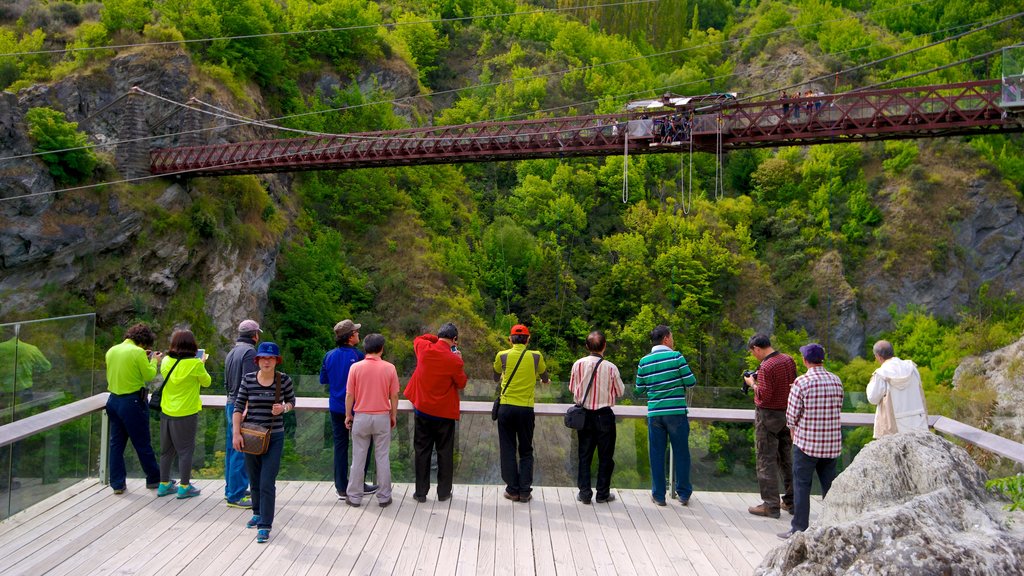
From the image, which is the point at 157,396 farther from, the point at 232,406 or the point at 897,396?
the point at 897,396

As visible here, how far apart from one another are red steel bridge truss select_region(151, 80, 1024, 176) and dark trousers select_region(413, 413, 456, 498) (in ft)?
57.2

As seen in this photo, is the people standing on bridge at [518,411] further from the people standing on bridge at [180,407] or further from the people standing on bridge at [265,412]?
the people standing on bridge at [180,407]

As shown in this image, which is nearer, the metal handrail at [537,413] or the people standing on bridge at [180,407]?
the metal handrail at [537,413]

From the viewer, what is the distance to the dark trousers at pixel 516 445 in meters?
6.34

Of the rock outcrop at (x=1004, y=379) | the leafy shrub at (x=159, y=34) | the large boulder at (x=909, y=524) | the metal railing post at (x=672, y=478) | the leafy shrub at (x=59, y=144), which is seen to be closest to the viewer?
the large boulder at (x=909, y=524)

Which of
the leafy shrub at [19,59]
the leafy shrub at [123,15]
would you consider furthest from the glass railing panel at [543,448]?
the leafy shrub at [123,15]

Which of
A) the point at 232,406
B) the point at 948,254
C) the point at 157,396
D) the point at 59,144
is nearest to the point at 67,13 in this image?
the point at 59,144

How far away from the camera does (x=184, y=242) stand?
24.8 metres

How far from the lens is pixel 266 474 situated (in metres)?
5.52

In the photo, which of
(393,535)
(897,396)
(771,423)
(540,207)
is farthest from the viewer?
(540,207)

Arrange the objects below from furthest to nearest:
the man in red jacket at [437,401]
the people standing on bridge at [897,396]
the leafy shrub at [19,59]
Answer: the leafy shrub at [19,59] → the man in red jacket at [437,401] → the people standing on bridge at [897,396]

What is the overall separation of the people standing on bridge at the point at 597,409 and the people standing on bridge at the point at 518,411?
32 cm

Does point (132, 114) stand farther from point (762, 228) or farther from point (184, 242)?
point (762, 228)

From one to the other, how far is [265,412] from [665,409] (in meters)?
2.99
